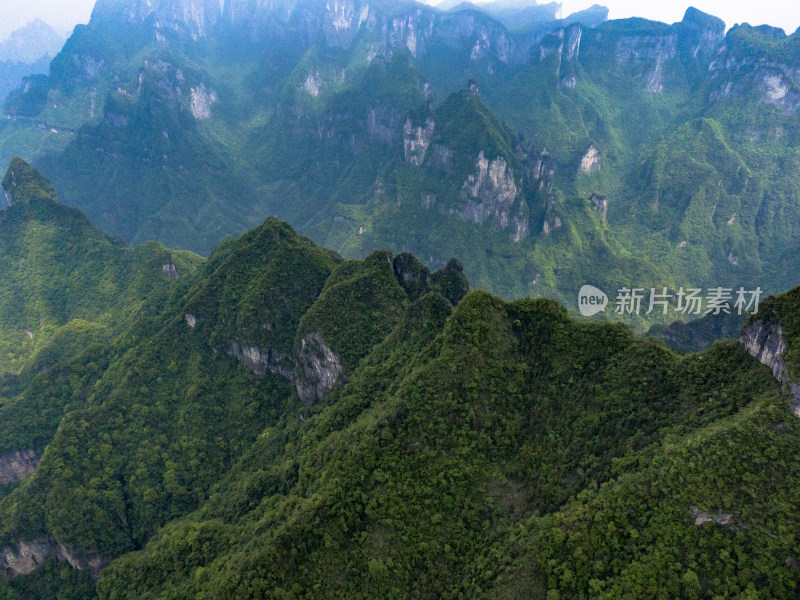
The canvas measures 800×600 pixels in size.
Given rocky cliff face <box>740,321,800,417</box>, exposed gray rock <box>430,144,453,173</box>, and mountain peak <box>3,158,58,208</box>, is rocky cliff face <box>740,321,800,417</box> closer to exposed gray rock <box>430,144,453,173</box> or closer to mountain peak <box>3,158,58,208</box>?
mountain peak <box>3,158,58,208</box>

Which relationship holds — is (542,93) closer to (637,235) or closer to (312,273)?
(637,235)

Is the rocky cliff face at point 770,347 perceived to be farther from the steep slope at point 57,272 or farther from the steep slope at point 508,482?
the steep slope at point 57,272

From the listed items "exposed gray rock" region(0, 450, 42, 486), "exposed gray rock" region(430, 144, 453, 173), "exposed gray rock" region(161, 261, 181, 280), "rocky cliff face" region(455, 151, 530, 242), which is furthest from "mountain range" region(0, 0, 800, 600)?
"exposed gray rock" region(430, 144, 453, 173)

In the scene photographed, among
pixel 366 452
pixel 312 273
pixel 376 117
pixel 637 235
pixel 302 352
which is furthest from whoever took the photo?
pixel 376 117

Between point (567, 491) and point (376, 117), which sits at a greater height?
point (376, 117)

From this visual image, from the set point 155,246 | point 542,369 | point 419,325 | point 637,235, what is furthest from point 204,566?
point 637,235

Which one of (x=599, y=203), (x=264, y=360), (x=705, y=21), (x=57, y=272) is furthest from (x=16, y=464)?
Result: (x=705, y=21)

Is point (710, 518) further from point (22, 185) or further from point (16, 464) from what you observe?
point (22, 185)
